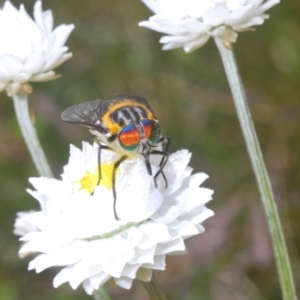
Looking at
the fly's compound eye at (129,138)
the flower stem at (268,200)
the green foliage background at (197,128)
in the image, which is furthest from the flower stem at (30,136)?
the green foliage background at (197,128)

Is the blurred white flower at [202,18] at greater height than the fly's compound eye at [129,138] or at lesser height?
greater

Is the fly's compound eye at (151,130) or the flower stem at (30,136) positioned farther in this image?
the flower stem at (30,136)

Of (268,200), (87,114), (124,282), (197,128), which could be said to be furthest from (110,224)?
(197,128)

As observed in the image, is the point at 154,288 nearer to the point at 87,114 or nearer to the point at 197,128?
the point at 87,114

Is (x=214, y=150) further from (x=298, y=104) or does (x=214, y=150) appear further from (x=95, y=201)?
(x=95, y=201)

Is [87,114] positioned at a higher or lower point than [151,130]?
higher

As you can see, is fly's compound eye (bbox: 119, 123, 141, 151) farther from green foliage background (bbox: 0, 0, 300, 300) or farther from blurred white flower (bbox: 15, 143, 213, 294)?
green foliage background (bbox: 0, 0, 300, 300)

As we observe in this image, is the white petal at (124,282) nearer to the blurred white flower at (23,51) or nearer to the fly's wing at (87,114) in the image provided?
the fly's wing at (87,114)
